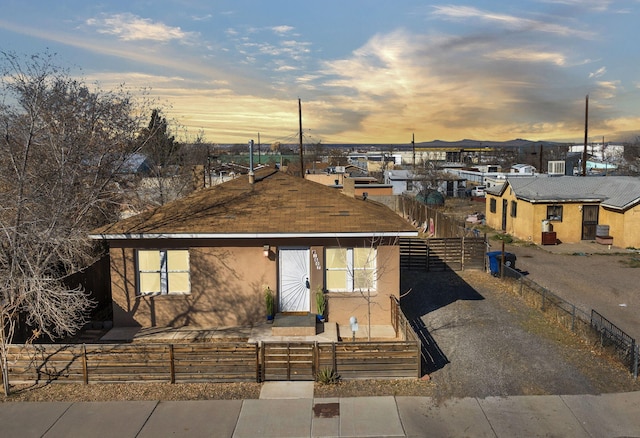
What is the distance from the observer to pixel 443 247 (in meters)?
22.2

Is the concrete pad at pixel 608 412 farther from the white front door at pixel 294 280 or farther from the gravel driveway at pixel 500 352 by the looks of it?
the white front door at pixel 294 280

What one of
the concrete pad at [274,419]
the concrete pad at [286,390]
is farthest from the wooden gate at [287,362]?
the concrete pad at [274,419]

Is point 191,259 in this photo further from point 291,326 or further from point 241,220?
point 291,326

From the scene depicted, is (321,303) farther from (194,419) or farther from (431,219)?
(431,219)

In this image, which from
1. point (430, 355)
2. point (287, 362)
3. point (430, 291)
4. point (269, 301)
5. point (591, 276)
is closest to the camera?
point (287, 362)

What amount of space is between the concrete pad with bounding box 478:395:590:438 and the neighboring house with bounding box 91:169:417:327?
15.3ft

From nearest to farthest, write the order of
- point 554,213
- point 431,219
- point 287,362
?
point 287,362
point 554,213
point 431,219

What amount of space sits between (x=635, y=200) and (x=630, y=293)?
10.7 m

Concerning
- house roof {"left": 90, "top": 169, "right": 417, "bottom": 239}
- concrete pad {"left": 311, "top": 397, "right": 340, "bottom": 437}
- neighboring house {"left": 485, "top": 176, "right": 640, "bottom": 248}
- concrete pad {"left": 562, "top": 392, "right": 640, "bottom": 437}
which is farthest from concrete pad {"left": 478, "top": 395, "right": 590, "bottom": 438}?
neighboring house {"left": 485, "top": 176, "right": 640, "bottom": 248}

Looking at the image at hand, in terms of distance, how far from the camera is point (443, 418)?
30.0 feet

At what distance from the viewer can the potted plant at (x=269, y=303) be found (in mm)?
13539

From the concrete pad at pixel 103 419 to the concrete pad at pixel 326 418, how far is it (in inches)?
122

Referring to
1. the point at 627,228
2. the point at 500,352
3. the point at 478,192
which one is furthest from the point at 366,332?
the point at 478,192

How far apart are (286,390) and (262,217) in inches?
210
